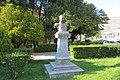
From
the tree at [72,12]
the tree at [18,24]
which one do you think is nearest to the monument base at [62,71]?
the tree at [18,24]

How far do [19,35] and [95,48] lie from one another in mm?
6210

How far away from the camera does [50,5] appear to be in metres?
28.6

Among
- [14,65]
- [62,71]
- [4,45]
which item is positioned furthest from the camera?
[4,45]

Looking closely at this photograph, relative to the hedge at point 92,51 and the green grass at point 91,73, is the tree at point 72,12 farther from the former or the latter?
the green grass at point 91,73

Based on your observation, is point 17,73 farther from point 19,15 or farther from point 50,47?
point 50,47

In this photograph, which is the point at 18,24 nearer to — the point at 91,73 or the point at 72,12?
the point at 91,73

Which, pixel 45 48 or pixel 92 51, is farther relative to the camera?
pixel 45 48

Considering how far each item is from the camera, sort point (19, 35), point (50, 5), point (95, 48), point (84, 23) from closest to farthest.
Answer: point (95, 48) < point (19, 35) < point (50, 5) < point (84, 23)

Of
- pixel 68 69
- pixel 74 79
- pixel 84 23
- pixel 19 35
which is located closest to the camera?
pixel 74 79

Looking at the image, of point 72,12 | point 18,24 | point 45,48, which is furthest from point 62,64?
point 72,12

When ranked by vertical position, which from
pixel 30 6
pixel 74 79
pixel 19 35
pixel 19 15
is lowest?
pixel 74 79

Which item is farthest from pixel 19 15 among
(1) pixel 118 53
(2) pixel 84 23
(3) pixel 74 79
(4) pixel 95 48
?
(2) pixel 84 23

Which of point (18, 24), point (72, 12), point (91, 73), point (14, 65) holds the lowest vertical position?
point (91, 73)

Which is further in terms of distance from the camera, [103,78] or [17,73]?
[17,73]
